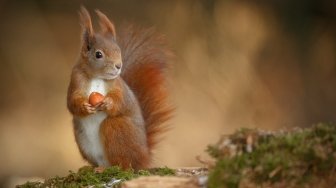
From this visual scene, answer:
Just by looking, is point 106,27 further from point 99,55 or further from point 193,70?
point 193,70

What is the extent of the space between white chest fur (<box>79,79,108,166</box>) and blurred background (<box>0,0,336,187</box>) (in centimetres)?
145

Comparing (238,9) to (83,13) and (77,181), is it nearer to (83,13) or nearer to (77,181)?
(83,13)

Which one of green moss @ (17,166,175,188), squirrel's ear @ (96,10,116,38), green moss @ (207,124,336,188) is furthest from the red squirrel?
green moss @ (207,124,336,188)

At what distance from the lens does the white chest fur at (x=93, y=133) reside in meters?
2.93

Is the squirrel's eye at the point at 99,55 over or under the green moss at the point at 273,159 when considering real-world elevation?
over

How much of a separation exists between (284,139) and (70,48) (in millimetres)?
2786

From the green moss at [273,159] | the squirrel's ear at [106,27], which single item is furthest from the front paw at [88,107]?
the green moss at [273,159]

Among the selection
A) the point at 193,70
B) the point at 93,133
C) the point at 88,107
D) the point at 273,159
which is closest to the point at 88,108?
the point at 88,107

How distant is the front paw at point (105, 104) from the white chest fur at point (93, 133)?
0.04m

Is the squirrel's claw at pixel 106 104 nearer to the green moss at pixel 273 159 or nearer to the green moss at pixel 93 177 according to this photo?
the green moss at pixel 93 177

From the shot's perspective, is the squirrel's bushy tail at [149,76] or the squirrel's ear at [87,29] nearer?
the squirrel's ear at [87,29]

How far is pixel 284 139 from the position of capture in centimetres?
186

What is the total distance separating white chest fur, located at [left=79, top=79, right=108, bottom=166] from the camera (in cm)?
293

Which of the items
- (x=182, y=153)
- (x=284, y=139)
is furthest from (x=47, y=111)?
(x=284, y=139)
